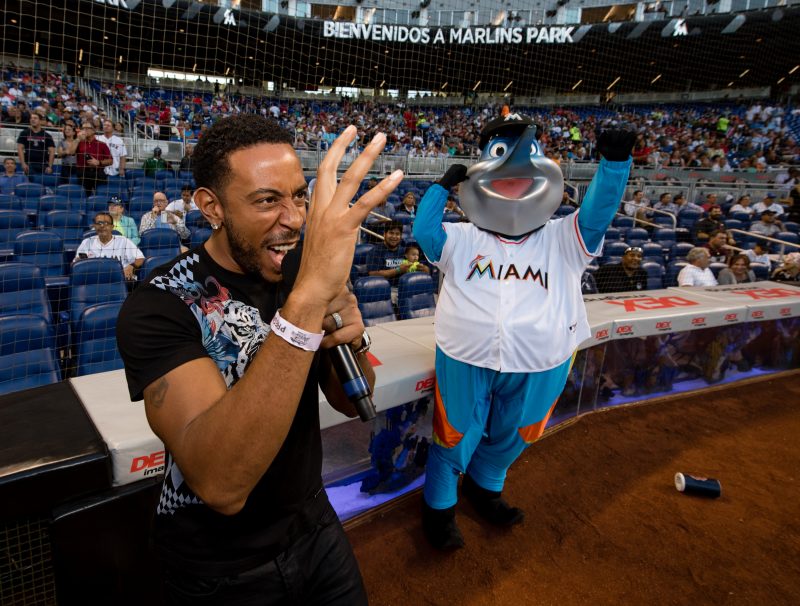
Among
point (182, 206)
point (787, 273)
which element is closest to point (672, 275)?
point (787, 273)

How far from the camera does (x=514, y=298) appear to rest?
2266 millimetres

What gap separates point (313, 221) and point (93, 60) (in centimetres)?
2492

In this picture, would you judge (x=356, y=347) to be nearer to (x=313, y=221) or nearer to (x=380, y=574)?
(x=313, y=221)

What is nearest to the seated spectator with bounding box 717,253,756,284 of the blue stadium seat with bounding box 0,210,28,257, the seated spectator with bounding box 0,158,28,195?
the blue stadium seat with bounding box 0,210,28,257

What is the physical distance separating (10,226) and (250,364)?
18.0ft

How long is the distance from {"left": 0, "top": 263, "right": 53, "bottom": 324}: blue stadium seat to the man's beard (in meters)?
2.95

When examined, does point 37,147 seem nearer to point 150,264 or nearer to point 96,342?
point 150,264

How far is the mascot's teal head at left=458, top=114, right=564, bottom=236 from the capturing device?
2.28 meters

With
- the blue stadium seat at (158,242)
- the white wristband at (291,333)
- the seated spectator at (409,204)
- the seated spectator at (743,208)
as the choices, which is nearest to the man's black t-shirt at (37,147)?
the blue stadium seat at (158,242)

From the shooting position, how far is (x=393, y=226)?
5613 millimetres

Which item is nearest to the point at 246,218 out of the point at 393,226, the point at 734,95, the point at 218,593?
the point at 218,593

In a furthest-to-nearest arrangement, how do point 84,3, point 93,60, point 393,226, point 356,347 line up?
point 93,60 → point 84,3 → point 393,226 → point 356,347

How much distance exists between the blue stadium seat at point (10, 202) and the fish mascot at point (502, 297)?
5.93 metres

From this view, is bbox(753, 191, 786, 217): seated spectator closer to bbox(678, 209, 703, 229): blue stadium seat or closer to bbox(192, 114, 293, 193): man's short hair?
bbox(678, 209, 703, 229): blue stadium seat
